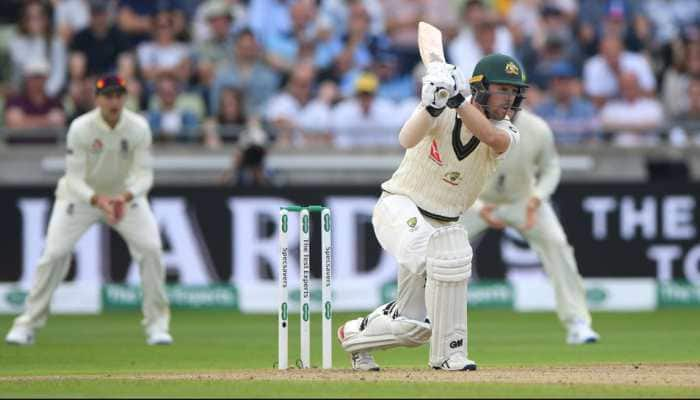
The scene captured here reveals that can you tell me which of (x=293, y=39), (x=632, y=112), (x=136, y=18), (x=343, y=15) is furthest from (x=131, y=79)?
(x=632, y=112)

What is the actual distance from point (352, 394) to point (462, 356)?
4.16 feet

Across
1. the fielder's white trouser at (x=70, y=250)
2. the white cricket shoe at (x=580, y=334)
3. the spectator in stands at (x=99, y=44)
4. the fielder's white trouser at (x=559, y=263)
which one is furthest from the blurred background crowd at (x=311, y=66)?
the white cricket shoe at (x=580, y=334)

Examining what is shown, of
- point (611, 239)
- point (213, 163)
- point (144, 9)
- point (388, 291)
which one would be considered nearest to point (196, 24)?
point (144, 9)

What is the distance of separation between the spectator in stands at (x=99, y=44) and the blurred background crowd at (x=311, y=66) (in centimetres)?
1

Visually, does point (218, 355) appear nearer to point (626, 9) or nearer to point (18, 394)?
point (18, 394)

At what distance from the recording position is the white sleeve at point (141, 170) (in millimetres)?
10531

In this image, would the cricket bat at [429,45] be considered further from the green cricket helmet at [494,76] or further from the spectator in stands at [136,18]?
the spectator in stands at [136,18]

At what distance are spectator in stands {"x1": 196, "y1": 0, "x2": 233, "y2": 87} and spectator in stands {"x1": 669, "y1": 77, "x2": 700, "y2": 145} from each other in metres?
4.55

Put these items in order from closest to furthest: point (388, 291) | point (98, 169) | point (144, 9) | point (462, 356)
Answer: point (462, 356), point (98, 169), point (388, 291), point (144, 9)

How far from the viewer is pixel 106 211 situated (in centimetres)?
1045

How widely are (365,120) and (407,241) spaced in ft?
24.2

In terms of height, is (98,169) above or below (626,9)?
below

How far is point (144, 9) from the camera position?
15.6 metres

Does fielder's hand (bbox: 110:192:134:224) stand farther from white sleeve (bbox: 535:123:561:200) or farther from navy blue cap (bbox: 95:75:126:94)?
white sleeve (bbox: 535:123:561:200)
